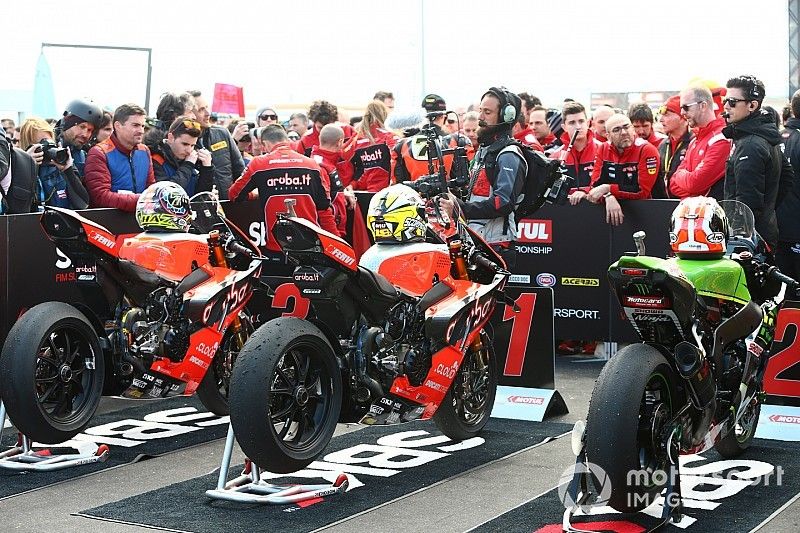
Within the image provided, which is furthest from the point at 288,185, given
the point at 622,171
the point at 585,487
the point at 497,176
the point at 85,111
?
the point at 585,487

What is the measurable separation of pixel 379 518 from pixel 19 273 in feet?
13.4

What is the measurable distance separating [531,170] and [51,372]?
12.2 ft

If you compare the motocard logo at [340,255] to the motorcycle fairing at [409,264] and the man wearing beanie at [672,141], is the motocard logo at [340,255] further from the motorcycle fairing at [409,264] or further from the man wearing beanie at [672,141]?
the man wearing beanie at [672,141]

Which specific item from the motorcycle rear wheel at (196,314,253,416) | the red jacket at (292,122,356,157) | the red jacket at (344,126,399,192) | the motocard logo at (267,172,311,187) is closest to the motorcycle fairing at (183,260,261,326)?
the motorcycle rear wheel at (196,314,253,416)

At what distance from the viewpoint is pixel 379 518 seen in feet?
19.7

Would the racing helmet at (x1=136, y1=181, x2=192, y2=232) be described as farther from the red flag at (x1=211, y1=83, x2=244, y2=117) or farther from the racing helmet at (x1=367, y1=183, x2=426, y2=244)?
the red flag at (x1=211, y1=83, x2=244, y2=117)

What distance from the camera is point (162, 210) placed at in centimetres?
806

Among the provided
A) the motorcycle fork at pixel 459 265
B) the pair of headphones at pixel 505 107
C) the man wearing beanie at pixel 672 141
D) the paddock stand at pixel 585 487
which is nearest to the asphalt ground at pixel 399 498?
the paddock stand at pixel 585 487

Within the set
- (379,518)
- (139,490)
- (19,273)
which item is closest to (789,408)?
(379,518)

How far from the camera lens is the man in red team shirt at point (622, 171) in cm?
1041

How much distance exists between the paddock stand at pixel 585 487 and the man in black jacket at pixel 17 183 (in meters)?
5.28

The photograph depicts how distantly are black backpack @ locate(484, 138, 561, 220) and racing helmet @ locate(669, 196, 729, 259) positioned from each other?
251 centimetres

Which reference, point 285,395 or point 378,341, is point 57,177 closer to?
point 378,341

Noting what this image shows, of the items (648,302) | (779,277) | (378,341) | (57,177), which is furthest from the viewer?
(57,177)
